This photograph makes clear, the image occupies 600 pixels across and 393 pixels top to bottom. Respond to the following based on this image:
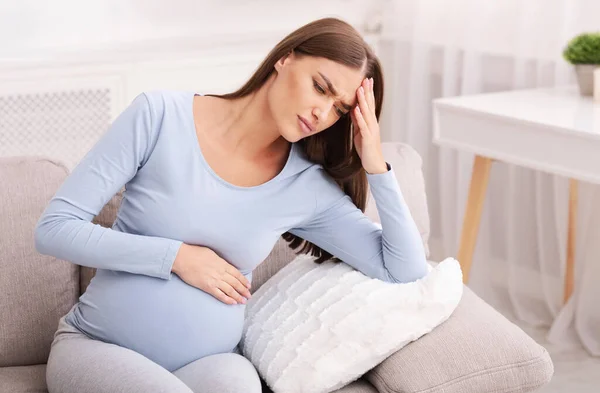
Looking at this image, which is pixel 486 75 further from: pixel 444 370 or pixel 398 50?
pixel 444 370

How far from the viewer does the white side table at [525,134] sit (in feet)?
6.88

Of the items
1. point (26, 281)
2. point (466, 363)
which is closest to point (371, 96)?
point (466, 363)

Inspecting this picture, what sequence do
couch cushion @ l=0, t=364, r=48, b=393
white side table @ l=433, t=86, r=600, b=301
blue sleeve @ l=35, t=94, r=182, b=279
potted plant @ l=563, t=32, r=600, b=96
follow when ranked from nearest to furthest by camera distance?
blue sleeve @ l=35, t=94, r=182, b=279, couch cushion @ l=0, t=364, r=48, b=393, white side table @ l=433, t=86, r=600, b=301, potted plant @ l=563, t=32, r=600, b=96

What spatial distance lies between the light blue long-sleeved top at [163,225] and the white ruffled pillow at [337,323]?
0.06m

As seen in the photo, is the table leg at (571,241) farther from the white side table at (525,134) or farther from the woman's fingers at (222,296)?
the woman's fingers at (222,296)

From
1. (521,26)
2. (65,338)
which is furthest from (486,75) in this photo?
(65,338)

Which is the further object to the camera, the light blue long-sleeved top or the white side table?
the white side table

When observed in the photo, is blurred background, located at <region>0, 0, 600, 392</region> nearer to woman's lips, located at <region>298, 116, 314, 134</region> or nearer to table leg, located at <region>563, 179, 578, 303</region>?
table leg, located at <region>563, 179, 578, 303</region>

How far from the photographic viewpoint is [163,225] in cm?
158

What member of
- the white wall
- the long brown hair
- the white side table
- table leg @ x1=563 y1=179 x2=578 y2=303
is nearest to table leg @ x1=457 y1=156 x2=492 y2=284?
the white side table

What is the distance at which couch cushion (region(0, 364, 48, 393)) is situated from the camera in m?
1.63

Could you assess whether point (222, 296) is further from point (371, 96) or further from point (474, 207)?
point (474, 207)

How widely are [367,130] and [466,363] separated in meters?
0.42

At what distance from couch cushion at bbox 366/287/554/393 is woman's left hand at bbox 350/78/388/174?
31 cm
